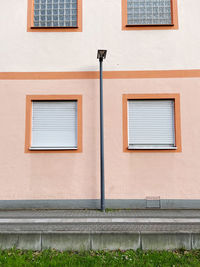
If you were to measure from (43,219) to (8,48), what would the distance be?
17.0 feet

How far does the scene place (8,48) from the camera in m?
8.16

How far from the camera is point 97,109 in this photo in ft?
26.1

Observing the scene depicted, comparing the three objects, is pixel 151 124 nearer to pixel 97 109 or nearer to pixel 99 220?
pixel 97 109

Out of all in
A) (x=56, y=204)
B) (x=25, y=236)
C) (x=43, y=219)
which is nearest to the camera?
(x=25, y=236)

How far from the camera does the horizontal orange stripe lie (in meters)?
8.02

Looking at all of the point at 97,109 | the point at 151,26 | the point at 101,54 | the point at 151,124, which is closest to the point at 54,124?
the point at 97,109

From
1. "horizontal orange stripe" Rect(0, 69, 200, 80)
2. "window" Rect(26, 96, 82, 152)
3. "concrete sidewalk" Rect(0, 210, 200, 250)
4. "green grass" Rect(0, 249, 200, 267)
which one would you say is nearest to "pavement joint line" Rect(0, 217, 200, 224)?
"concrete sidewalk" Rect(0, 210, 200, 250)

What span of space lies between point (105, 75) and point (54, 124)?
7.01 feet

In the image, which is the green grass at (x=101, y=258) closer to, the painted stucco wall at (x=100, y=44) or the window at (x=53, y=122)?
the window at (x=53, y=122)

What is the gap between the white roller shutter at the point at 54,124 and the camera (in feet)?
26.2

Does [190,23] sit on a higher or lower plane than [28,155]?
higher

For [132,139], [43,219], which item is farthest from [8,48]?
[43,219]

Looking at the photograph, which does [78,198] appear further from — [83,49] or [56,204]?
[83,49]

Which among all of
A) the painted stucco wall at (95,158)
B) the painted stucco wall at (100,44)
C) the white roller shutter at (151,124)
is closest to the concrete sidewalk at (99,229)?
the painted stucco wall at (95,158)
